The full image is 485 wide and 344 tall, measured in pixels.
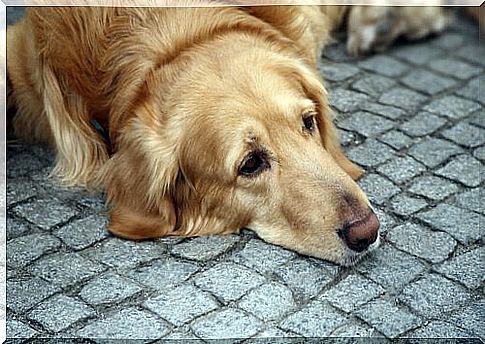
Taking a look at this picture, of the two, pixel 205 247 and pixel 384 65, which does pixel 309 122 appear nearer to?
pixel 205 247

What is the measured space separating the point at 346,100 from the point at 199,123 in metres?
1.75

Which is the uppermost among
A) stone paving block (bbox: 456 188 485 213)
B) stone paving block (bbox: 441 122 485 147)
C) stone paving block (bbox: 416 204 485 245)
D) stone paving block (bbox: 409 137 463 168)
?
stone paving block (bbox: 441 122 485 147)

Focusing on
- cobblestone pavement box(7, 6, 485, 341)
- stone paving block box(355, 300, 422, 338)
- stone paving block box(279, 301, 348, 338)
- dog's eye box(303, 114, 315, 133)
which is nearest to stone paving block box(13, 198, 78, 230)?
cobblestone pavement box(7, 6, 485, 341)

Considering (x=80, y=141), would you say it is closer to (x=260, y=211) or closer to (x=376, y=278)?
(x=260, y=211)

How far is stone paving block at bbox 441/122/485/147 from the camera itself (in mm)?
5512

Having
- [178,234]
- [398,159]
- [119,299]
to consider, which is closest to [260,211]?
[178,234]

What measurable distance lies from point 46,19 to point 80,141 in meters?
0.62

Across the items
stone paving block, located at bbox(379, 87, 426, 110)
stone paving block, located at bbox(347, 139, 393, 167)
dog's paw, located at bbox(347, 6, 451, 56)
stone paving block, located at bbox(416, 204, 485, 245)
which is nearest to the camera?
stone paving block, located at bbox(416, 204, 485, 245)

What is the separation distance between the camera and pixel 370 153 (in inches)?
212

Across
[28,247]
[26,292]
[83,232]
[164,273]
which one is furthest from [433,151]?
[26,292]

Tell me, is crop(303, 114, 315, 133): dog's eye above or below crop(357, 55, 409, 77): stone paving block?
above

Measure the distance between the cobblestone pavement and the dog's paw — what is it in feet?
3.07

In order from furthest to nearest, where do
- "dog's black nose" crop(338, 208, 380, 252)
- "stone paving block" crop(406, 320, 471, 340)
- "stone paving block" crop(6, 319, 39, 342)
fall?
"dog's black nose" crop(338, 208, 380, 252), "stone paving block" crop(6, 319, 39, 342), "stone paving block" crop(406, 320, 471, 340)

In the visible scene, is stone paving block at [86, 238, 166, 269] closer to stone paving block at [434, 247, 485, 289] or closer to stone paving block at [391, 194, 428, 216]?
stone paving block at [391, 194, 428, 216]
